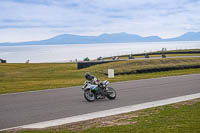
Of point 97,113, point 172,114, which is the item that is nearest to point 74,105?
point 97,113

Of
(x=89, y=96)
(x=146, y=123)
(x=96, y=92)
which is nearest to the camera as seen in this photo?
(x=146, y=123)

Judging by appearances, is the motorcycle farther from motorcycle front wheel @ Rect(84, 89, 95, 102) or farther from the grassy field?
the grassy field

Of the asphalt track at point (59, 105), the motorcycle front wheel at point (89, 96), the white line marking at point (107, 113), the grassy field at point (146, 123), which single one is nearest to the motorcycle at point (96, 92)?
the motorcycle front wheel at point (89, 96)

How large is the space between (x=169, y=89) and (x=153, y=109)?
6.30 metres

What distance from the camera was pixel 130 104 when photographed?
1270 cm

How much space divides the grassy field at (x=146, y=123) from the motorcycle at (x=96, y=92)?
3.30 meters

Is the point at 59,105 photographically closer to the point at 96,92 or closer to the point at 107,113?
the point at 96,92

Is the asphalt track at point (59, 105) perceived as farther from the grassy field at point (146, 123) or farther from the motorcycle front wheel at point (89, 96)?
the grassy field at point (146, 123)

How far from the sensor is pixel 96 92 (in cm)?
1392

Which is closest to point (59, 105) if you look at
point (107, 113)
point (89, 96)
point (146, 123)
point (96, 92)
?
point (89, 96)

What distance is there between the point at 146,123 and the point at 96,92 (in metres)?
5.21

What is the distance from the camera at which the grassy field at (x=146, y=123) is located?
8.20 m

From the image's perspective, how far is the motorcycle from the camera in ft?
44.8

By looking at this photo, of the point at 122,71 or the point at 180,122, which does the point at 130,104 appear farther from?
the point at 122,71
